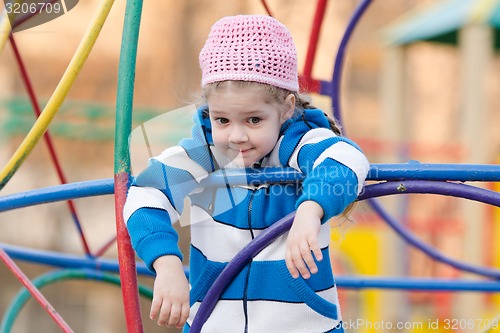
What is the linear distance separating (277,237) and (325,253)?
134 millimetres

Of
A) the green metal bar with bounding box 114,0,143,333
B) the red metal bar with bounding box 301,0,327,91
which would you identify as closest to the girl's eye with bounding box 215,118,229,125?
the green metal bar with bounding box 114,0,143,333

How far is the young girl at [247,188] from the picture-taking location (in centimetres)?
105

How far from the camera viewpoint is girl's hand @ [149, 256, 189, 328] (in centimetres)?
95

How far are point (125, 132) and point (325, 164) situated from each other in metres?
0.24

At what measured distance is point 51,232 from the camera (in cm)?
700

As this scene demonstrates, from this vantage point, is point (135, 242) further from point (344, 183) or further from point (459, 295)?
point (459, 295)

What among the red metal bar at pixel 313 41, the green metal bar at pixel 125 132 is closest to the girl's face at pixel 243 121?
the green metal bar at pixel 125 132

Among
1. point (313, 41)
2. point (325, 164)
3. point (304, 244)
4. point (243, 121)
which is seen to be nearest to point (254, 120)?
point (243, 121)

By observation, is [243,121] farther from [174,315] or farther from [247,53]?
[174,315]

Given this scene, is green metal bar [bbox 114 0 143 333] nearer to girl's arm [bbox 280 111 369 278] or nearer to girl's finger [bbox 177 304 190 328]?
girl's finger [bbox 177 304 190 328]

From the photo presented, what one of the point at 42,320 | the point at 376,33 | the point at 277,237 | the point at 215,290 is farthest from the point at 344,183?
the point at 376,33

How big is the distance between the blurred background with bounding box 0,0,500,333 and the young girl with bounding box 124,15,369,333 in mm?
2833

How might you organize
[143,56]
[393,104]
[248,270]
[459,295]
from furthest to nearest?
[143,56] < [393,104] < [459,295] < [248,270]

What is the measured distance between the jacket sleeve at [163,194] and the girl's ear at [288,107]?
11 centimetres
